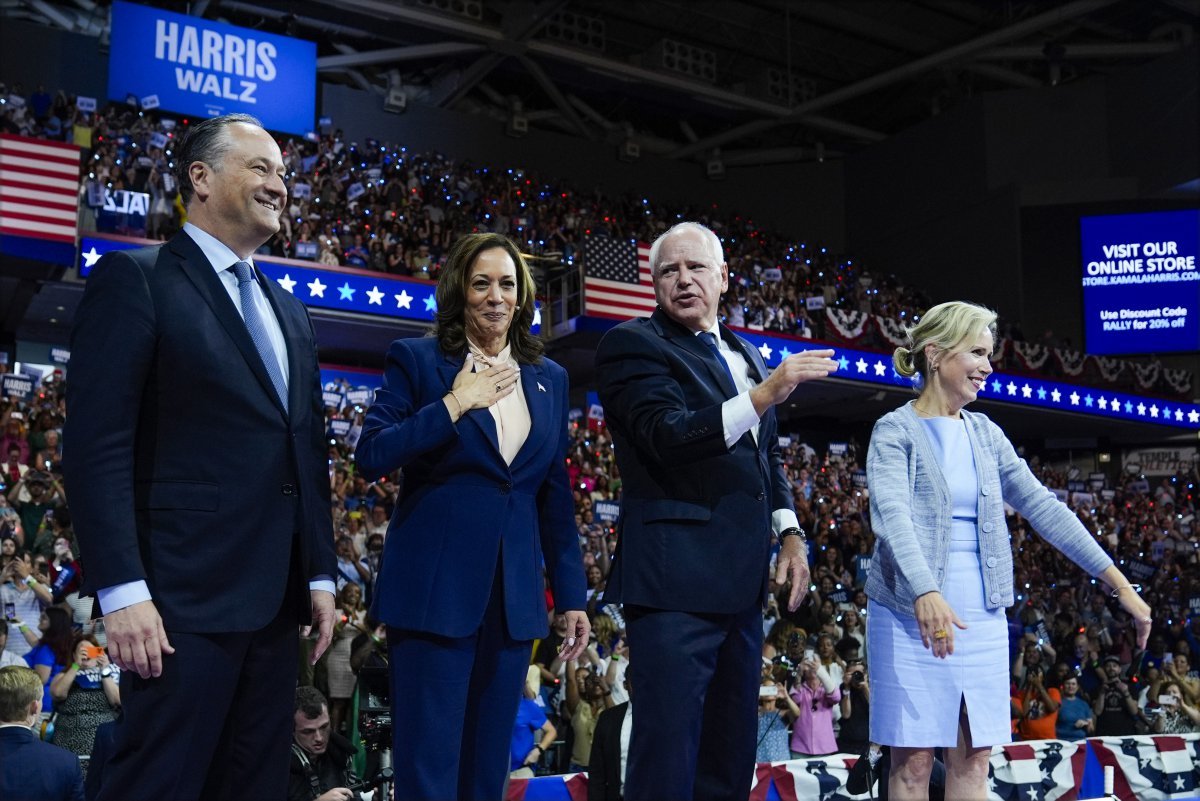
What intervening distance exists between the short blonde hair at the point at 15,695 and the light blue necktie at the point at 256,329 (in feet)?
9.35

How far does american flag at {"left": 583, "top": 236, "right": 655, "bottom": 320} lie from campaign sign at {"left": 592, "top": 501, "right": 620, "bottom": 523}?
14.7 ft

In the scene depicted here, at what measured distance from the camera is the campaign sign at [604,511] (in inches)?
448

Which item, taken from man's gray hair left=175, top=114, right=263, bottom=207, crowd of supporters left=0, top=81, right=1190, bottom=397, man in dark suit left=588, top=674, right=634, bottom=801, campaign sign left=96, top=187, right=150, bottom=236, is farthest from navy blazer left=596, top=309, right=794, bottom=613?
campaign sign left=96, top=187, right=150, bottom=236

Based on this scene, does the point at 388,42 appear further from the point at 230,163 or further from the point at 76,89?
the point at 230,163

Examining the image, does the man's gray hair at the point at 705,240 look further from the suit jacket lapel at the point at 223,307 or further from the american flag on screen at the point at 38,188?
the american flag on screen at the point at 38,188

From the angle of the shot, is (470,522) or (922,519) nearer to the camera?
(470,522)

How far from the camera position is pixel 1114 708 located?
404 inches

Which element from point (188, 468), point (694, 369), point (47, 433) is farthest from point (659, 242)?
point (47, 433)

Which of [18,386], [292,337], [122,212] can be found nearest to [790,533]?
[292,337]

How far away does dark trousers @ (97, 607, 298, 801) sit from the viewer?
2055mm

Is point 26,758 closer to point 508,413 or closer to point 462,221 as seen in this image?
point 508,413

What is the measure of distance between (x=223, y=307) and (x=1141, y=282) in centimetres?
2150

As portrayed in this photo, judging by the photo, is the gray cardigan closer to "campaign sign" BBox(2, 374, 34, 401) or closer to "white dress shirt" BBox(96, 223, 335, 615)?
"white dress shirt" BBox(96, 223, 335, 615)

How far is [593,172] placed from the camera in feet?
83.5
